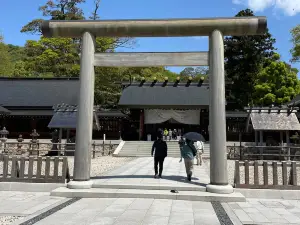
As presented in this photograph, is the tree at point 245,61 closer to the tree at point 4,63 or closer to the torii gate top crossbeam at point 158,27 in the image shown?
A: the torii gate top crossbeam at point 158,27

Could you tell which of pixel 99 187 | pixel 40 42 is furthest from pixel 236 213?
pixel 40 42

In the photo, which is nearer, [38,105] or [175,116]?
[175,116]

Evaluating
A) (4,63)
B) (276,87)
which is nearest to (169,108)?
(276,87)

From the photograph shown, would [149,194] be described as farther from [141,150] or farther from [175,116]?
[175,116]

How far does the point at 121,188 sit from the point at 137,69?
30246mm

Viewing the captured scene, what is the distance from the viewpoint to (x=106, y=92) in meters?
33.3

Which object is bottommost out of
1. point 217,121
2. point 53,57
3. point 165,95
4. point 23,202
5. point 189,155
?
point 23,202

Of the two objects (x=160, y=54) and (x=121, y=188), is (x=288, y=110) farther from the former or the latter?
(x=121, y=188)

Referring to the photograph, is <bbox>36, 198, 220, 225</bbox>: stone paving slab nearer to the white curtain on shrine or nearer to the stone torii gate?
the stone torii gate

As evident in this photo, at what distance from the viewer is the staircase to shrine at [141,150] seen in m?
21.3

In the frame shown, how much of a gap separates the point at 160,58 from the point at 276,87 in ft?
85.1

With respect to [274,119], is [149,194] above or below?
below

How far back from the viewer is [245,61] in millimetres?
35969

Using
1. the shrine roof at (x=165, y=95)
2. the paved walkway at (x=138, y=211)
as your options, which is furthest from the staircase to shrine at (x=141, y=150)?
the paved walkway at (x=138, y=211)
